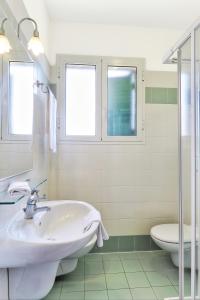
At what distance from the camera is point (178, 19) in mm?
2527

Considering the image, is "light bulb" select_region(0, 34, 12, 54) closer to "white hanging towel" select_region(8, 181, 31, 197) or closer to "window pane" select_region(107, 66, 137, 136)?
"white hanging towel" select_region(8, 181, 31, 197)

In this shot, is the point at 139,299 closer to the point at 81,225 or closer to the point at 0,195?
the point at 81,225

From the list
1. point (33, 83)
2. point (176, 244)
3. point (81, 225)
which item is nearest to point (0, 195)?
point (81, 225)

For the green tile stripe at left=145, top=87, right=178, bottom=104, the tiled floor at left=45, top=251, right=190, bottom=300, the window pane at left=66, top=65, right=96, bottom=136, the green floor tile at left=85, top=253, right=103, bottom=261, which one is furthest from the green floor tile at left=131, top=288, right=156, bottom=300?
the green tile stripe at left=145, top=87, right=178, bottom=104

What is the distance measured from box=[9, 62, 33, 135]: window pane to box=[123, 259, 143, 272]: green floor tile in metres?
1.58

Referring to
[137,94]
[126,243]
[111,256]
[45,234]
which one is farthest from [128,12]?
[111,256]

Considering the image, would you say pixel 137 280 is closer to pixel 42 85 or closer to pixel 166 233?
pixel 166 233

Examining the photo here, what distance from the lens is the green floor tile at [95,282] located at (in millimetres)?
1974

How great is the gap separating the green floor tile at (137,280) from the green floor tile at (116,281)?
0.05 metres

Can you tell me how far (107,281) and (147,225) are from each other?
806 millimetres

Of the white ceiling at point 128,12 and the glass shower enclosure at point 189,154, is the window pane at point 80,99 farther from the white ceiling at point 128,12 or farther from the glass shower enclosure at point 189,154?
the glass shower enclosure at point 189,154

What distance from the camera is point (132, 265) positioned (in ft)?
7.72

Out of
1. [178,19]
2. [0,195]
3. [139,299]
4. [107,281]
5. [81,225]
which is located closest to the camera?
[0,195]

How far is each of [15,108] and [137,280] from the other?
1.76 m
